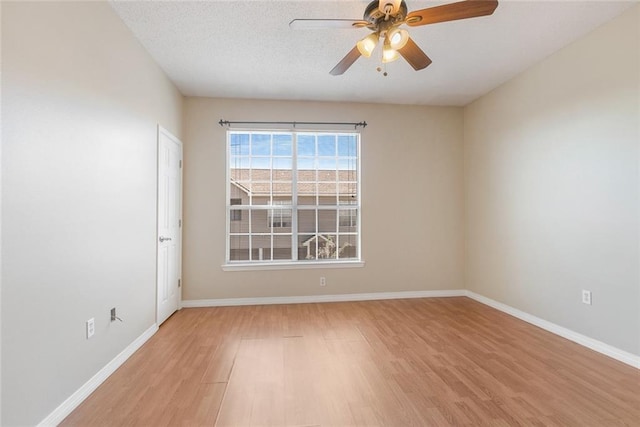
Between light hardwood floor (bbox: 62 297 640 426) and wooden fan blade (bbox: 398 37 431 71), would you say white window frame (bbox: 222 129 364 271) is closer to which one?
light hardwood floor (bbox: 62 297 640 426)

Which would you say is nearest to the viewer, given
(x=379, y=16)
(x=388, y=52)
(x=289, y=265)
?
(x=379, y=16)

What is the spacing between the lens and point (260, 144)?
155 inches

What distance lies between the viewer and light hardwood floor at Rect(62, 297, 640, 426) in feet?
5.43

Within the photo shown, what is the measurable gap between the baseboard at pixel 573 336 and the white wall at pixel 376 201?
0.79 meters

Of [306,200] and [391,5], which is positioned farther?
[306,200]

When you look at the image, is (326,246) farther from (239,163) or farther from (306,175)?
(239,163)

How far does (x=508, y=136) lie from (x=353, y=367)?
3.16m

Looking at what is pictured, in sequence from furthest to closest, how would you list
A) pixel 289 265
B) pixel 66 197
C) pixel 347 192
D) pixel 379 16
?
pixel 347 192 → pixel 289 265 → pixel 379 16 → pixel 66 197

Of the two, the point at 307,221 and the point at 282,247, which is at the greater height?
the point at 307,221

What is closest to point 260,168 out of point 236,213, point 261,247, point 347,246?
point 236,213

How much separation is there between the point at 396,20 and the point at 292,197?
2.53 m

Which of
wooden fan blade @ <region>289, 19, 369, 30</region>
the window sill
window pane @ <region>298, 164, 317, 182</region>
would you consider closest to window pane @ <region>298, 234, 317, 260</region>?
the window sill

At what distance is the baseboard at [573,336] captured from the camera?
2.23 metres

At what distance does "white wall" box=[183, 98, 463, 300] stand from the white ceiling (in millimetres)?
360
